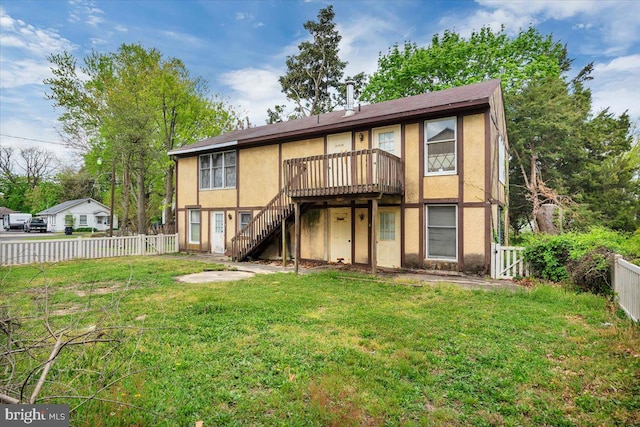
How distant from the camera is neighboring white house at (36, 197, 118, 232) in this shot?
41344 millimetres

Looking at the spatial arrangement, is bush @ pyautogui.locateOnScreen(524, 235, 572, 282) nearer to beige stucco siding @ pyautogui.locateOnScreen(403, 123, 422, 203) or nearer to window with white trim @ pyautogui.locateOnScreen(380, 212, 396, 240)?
beige stucco siding @ pyautogui.locateOnScreen(403, 123, 422, 203)

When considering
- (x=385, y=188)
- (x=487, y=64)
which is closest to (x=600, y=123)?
(x=487, y=64)

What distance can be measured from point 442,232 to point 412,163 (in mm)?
2373

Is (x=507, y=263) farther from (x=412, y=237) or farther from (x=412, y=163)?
(x=412, y=163)

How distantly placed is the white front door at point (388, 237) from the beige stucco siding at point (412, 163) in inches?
26.4

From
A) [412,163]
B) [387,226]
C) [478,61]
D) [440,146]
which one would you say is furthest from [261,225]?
[478,61]

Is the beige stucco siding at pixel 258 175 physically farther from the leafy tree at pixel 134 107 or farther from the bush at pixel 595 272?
the bush at pixel 595 272

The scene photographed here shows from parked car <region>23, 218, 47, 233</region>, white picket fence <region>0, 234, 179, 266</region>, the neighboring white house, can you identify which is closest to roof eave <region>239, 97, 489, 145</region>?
white picket fence <region>0, 234, 179, 266</region>

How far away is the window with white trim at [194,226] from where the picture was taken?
16578 millimetres

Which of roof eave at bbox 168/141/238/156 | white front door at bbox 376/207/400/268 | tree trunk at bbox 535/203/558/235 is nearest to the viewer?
white front door at bbox 376/207/400/268

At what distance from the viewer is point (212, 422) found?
2.77 meters

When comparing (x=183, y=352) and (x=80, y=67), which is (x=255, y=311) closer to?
(x=183, y=352)

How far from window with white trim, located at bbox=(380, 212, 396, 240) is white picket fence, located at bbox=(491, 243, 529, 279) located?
2973 mm

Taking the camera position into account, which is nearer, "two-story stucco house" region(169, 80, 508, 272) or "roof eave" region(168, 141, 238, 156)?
"two-story stucco house" region(169, 80, 508, 272)
